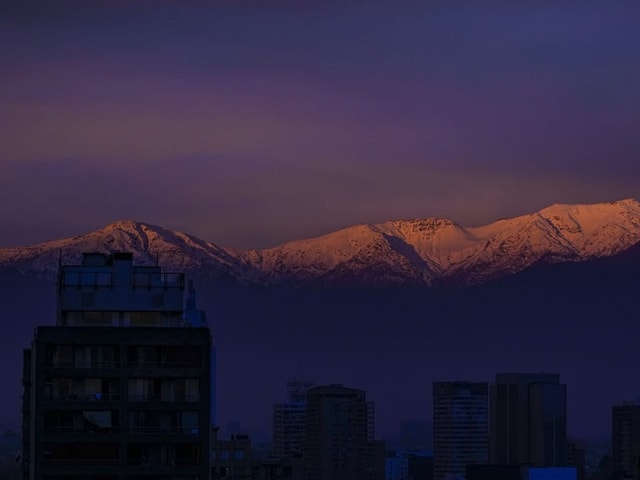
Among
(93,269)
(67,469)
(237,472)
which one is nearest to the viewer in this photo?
(67,469)

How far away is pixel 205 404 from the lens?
79938mm

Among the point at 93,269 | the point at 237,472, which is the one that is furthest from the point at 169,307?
the point at 237,472

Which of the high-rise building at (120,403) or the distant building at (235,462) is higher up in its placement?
the high-rise building at (120,403)

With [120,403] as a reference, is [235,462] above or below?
below

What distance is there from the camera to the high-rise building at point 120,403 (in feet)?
261

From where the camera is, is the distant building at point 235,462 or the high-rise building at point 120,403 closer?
the high-rise building at point 120,403

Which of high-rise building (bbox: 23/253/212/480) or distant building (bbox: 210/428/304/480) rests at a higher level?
high-rise building (bbox: 23/253/212/480)

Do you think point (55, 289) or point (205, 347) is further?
point (55, 289)

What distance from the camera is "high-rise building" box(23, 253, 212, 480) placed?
261 feet

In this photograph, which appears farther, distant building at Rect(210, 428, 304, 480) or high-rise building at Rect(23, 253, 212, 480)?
distant building at Rect(210, 428, 304, 480)

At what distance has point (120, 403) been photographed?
79.6 m

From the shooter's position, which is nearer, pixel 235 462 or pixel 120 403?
pixel 120 403

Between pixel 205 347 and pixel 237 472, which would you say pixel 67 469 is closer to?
pixel 205 347

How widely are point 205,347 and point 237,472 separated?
181 feet
